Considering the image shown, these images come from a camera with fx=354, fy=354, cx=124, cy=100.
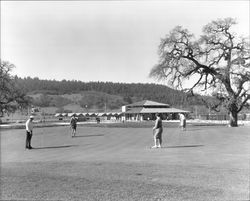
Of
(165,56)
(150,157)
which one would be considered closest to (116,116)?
(165,56)

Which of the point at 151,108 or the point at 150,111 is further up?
the point at 151,108

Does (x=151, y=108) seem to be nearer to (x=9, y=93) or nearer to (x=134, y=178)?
(x=9, y=93)

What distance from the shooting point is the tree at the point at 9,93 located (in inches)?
2525

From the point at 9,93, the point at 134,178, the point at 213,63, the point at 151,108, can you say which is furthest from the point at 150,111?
the point at 134,178

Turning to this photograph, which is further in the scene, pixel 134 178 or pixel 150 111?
pixel 150 111

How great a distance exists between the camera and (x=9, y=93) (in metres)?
65.8

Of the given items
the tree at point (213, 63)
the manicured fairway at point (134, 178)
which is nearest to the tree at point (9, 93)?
the tree at point (213, 63)

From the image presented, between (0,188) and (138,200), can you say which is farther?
(0,188)

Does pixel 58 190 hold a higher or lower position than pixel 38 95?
lower

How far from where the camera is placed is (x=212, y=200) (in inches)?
344

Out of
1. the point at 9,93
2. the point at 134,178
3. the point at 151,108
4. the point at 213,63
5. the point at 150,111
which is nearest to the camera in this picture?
the point at 134,178

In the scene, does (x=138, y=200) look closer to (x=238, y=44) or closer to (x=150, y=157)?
(x=150, y=157)

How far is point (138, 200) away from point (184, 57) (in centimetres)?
3424

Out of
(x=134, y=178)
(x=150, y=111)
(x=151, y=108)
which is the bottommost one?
(x=134, y=178)
